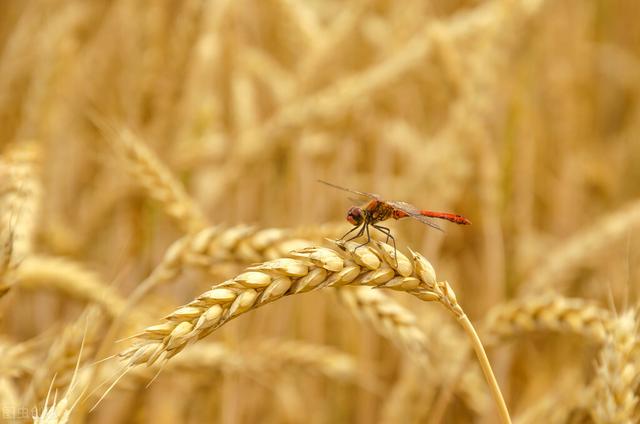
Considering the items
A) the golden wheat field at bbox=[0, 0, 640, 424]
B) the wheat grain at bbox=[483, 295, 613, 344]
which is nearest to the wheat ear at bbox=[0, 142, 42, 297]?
the golden wheat field at bbox=[0, 0, 640, 424]

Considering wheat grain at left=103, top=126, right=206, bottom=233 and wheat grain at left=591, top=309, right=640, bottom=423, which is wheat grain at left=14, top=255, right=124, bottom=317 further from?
wheat grain at left=591, top=309, right=640, bottom=423

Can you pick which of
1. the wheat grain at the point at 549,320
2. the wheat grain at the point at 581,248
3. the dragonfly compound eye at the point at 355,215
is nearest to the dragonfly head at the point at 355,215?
the dragonfly compound eye at the point at 355,215

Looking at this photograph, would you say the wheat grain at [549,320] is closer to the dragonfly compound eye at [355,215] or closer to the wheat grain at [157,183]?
the dragonfly compound eye at [355,215]

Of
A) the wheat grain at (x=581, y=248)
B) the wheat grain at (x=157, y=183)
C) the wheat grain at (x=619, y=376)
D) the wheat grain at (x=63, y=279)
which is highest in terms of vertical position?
the wheat grain at (x=157, y=183)

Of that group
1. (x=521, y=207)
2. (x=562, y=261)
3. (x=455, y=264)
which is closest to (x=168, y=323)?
(x=562, y=261)

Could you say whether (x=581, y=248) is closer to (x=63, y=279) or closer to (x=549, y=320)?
(x=549, y=320)

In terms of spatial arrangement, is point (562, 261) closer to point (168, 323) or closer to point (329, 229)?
point (329, 229)

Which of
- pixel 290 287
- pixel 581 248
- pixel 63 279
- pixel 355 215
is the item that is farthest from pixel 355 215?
pixel 581 248
